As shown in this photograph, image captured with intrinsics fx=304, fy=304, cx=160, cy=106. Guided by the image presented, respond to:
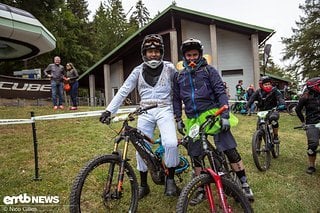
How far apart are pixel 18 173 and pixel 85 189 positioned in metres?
2.18

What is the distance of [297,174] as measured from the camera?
5.66 m

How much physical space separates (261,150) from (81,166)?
337cm

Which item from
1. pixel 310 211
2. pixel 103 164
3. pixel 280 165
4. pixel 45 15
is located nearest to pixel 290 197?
pixel 310 211

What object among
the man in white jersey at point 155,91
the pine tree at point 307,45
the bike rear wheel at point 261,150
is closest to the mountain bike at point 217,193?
the man in white jersey at point 155,91

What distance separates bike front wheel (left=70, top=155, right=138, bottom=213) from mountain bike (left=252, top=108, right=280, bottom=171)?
2.88 metres

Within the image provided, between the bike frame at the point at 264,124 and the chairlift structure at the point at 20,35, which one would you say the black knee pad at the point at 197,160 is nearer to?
the bike frame at the point at 264,124

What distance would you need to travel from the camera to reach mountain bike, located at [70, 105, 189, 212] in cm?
319

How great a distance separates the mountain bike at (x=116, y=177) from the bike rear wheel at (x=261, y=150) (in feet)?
7.51

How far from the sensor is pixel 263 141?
239 inches

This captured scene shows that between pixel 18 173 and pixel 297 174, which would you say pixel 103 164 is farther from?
pixel 297 174

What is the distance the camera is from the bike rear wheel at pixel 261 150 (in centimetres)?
559

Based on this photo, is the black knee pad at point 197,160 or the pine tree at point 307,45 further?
the pine tree at point 307,45

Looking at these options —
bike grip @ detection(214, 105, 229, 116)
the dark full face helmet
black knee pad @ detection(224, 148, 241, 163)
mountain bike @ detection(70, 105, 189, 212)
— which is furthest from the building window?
bike grip @ detection(214, 105, 229, 116)

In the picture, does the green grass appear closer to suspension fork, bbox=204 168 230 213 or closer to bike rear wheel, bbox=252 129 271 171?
bike rear wheel, bbox=252 129 271 171
